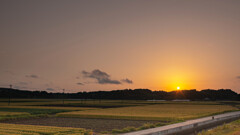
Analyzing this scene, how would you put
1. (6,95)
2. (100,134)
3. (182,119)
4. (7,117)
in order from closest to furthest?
(100,134) < (182,119) < (7,117) < (6,95)

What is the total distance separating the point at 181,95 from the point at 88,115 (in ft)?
502

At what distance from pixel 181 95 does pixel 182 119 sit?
157600 mm

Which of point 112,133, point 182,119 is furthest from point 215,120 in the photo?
point 112,133

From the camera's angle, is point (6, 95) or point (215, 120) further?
point (6, 95)

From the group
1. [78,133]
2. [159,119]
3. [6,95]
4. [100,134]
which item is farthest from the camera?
[6,95]

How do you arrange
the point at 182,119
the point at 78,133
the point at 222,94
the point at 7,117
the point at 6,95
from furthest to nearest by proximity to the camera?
the point at 222,94, the point at 6,95, the point at 7,117, the point at 182,119, the point at 78,133

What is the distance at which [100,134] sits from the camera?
82.0ft

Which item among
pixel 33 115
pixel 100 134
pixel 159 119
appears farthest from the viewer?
pixel 33 115

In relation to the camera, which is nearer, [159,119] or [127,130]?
[127,130]

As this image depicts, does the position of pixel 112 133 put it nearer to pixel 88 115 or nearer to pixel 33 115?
pixel 88 115

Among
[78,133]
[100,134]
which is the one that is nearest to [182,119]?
[100,134]

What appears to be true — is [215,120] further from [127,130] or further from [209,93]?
[209,93]

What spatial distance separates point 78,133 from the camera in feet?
73.7

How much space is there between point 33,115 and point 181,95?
154536 millimetres
